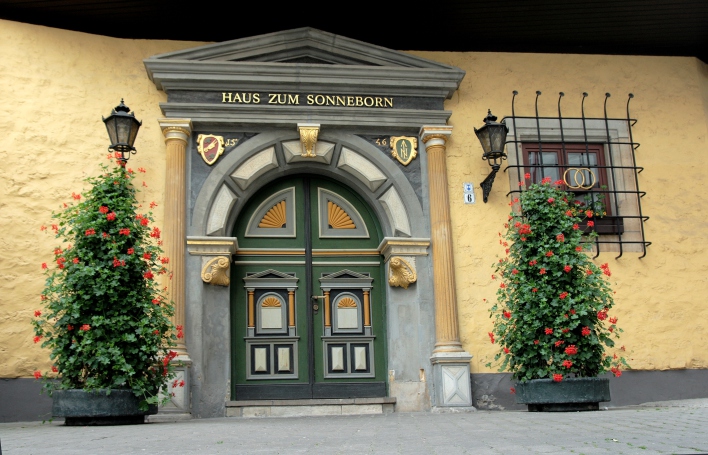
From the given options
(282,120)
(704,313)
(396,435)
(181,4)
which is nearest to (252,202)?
(282,120)

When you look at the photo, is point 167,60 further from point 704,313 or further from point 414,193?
point 704,313

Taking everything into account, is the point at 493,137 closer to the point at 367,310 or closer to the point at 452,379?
the point at 367,310

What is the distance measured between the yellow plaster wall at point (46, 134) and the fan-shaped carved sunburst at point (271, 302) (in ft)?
4.86

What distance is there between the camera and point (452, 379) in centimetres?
867

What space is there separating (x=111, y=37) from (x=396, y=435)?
6020 millimetres

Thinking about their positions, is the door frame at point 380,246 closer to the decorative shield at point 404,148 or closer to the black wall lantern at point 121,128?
the decorative shield at point 404,148

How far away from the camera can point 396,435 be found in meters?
5.49

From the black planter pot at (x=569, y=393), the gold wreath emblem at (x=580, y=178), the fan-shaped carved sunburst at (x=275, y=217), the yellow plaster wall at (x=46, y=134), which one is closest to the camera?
the black planter pot at (x=569, y=393)

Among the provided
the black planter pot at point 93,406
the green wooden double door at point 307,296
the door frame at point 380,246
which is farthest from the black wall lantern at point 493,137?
the black planter pot at point 93,406

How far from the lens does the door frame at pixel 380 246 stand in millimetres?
8594

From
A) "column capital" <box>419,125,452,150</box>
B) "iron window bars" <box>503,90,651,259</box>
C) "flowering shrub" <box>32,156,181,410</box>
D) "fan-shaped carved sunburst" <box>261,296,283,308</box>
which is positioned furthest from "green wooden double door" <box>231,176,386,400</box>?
"iron window bars" <box>503,90,651,259</box>

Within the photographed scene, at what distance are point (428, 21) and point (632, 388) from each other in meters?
4.75

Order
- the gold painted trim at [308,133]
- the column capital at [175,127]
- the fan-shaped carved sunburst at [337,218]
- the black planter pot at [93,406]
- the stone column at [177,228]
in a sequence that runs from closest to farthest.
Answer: the black planter pot at [93,406]
the stone column at [177,228]
the column capital at [175,127]
the gold painted trim at [308,133]
the fan-shaped carved sunburst at [337,218]

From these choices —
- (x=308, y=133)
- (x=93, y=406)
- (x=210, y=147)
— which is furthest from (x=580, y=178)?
(x=93, y=406)
